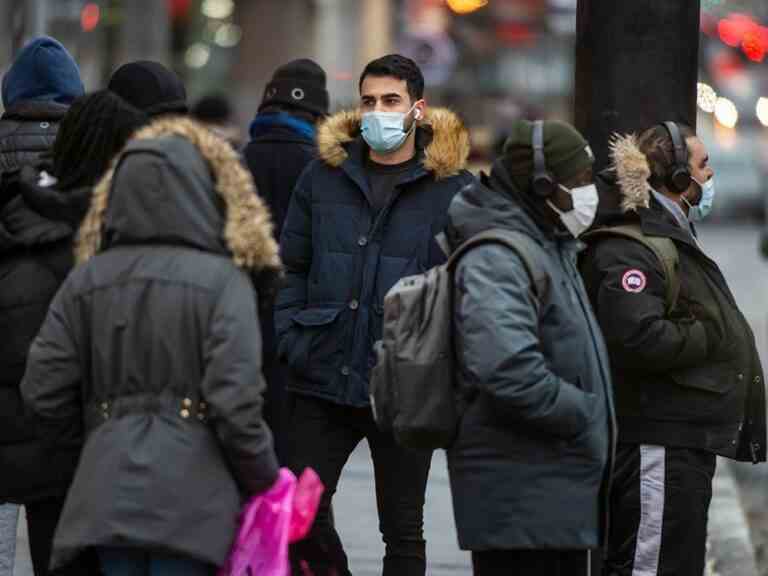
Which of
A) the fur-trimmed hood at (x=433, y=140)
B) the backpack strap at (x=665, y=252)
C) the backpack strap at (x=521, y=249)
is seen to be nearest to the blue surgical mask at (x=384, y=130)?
the fur-trimmed hood at (x=433, y=140)

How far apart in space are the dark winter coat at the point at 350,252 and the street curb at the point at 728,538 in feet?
8.81

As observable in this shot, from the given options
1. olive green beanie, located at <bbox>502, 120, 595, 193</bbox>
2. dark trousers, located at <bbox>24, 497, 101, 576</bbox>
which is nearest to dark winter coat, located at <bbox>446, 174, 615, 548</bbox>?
olive green beanie, located at <bbox>502, 120, 595, 193</bbox>

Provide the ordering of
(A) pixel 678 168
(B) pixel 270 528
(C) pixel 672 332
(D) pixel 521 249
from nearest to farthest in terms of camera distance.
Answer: (B) pixel 270 528, (D) pixel 521 249, (C) pixel 672 332, (A) pixel 678 168

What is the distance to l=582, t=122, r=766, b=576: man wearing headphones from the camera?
644cm

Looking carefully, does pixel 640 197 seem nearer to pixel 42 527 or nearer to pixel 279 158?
pixel 42 527

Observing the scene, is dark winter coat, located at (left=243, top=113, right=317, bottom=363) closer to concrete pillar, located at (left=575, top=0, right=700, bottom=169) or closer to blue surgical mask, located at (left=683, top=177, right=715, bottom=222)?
concrete pillar, located at (left=575, top=0, right=700, bottom=169)

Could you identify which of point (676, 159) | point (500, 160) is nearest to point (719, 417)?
point (676, 159)

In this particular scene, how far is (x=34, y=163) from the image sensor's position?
6.04 metres

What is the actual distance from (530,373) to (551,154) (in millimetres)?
678

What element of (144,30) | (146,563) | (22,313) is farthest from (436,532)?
(144,30)

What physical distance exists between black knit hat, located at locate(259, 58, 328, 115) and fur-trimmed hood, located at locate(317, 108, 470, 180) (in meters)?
1.34

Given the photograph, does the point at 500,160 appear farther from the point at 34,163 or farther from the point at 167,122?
the point at 34,163

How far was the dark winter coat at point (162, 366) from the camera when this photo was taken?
4945 mm

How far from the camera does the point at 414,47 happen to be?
2353cm
